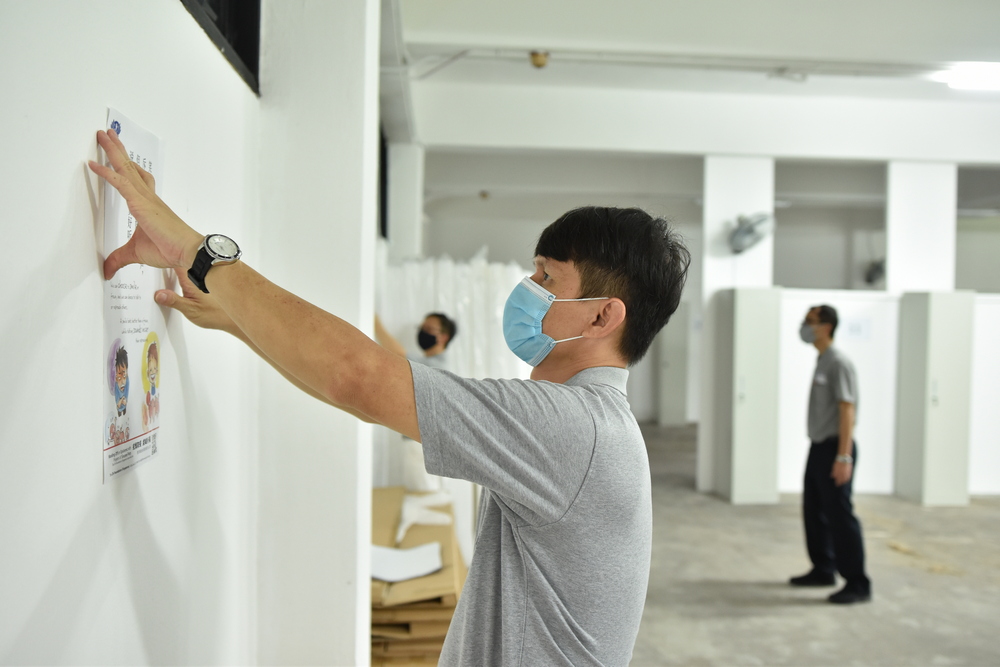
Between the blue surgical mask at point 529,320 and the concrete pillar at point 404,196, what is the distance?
4385 millimetres

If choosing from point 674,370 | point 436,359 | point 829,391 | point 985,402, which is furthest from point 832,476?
point 674,370

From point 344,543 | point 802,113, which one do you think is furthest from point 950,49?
point 344,543

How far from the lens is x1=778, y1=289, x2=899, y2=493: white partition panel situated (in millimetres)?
5992

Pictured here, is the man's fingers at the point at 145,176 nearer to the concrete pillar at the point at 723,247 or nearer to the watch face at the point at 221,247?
the watch face at the point at 221,247

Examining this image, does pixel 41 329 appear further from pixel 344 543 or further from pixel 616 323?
pixel 344 543

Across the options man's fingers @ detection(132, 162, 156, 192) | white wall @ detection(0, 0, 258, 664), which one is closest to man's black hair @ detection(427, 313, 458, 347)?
white wall @ detection(0, 0, 258, 664)

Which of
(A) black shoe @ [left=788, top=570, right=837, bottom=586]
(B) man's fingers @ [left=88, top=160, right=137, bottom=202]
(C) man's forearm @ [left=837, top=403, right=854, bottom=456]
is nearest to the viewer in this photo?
(B) man's fingers @ [left=88, top=160, right=137, bottom=202]

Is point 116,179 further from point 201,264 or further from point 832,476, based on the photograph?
point 832,476

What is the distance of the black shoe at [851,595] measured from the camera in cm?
356

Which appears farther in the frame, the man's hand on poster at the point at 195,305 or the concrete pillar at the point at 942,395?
the concrete pillar at the point at 942,395

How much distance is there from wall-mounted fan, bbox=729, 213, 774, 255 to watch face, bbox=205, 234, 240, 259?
5364 millimetres

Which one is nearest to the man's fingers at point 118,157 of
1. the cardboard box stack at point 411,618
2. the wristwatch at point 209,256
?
the wristwatch at point 209,256

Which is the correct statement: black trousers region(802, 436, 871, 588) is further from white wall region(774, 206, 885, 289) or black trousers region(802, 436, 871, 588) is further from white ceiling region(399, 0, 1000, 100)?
white wall region(774, 206, 885, 289)

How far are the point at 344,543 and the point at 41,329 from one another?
37.7 inches
